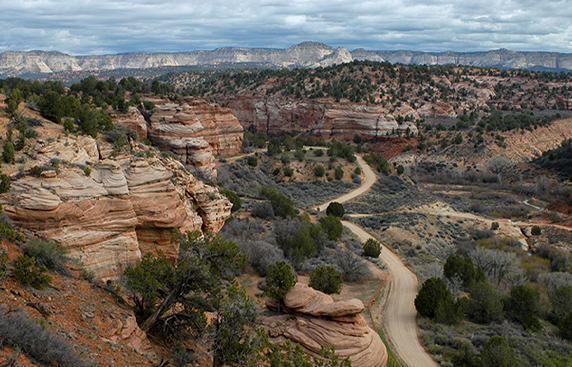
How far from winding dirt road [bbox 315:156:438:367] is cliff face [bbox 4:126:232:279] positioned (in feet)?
33.6

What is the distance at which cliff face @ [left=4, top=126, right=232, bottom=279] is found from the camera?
10.6 metres

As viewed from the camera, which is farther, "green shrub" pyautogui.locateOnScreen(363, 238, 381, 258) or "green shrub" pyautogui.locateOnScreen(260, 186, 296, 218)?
"green shrub" pyautogui.locateOnScreen(260, 186, 296, 218)

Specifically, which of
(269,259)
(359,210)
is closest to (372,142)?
(359,210)

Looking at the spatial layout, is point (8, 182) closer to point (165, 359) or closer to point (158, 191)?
point (158, 191)

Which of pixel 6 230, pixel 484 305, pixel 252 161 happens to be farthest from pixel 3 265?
pixel 252 161

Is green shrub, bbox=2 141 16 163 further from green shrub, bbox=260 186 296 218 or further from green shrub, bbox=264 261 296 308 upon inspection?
green shrub, bbox=260 186 296 218

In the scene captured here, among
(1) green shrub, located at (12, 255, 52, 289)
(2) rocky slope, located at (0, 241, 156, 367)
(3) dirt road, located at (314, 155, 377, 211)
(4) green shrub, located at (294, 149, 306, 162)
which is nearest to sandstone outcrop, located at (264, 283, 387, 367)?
(2) rocky slope, located at (0, 241, 156, 367)


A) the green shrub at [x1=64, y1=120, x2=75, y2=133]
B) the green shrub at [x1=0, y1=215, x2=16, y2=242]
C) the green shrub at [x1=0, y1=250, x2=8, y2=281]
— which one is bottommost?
the green shrub at [x1=0, y1=250, x2=8, y2=281]

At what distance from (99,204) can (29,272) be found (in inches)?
111

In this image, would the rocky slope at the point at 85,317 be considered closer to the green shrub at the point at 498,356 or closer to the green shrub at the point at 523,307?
the green shrub at the point at 498,356

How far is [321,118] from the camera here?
79.9 metres

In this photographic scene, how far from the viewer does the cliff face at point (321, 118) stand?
7775 centimetres

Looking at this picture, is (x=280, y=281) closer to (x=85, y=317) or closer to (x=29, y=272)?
(x=85, y=317)

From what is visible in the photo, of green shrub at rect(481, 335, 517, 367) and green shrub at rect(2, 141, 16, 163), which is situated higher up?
green shrub at rect(2, 141, 16, 163)
